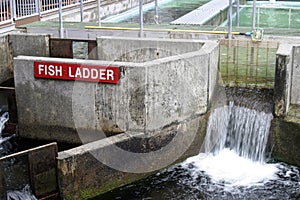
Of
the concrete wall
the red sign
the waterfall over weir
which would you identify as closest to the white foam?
the waterfall over weir

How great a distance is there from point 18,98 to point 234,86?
14.4 ft

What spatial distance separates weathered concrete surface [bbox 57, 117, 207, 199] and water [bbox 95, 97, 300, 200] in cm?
21

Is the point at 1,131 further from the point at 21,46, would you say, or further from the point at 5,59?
the point at 21,46

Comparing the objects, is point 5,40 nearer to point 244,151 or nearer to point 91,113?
point 91,113

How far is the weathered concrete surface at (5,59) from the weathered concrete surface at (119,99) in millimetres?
2366

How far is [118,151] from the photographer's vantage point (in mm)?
8961

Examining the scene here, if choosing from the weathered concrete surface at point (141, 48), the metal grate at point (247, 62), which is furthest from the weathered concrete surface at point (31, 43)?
the metal grate at point (247, 62)

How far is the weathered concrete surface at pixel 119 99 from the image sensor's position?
928 centimetres

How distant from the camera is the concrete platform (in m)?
17.2

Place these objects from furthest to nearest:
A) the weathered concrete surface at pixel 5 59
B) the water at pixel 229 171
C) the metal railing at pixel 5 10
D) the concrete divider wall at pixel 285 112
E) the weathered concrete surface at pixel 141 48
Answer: the metal railing at pixel 5 10 < the weathered concrete surface at pixel 5 59 < the weathered concrete surface at pixel 141 48 < the concrete divider wall at pixel 285 112 < the water at pixel 229 171

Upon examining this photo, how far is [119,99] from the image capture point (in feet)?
30.8

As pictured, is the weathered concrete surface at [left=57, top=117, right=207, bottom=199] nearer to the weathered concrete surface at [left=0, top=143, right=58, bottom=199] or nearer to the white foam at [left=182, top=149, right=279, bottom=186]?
the weathered concrete surface at [left=0, top=143, right=58, bottom=199]

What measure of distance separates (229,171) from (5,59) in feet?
19.0

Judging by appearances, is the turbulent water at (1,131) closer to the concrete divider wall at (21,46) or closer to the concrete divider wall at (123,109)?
the concrete divider wall at (123,109)
